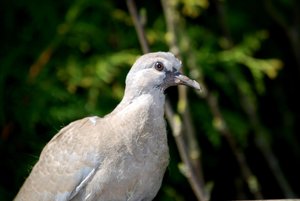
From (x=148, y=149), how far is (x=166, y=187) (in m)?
1.28

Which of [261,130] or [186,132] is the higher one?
[186,132]

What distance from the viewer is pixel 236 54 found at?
10.6 feet

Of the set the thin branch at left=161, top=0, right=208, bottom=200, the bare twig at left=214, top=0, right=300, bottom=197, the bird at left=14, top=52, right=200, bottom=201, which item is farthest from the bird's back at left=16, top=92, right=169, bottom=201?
the bare twig at left=214, top=0, right=300, bottom=197

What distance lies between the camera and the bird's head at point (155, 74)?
2053 mm

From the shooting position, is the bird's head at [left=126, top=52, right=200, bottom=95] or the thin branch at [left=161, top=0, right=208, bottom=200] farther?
the thin branch at [left=161, top=0, right=208, bottom=200]

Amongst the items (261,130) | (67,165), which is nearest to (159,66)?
(67,165)

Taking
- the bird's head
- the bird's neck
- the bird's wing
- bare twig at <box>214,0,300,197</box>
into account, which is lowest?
bare twig at <box>214,0,300,197</box>

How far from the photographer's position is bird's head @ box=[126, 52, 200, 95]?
→ 2053mm

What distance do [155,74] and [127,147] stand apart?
21cm

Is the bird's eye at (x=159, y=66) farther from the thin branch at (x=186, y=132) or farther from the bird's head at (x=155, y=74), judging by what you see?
the thin branch at (x=186, y=132)

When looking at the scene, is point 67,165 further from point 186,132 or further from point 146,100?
point 186,132

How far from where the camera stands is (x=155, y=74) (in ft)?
6.73

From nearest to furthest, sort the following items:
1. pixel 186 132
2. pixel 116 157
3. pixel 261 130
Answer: pixel 116 157
pixel 186 132
pixel 261 130

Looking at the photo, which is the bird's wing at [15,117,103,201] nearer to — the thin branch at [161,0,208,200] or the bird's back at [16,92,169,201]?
the bird's back at [16,92,169,201]
